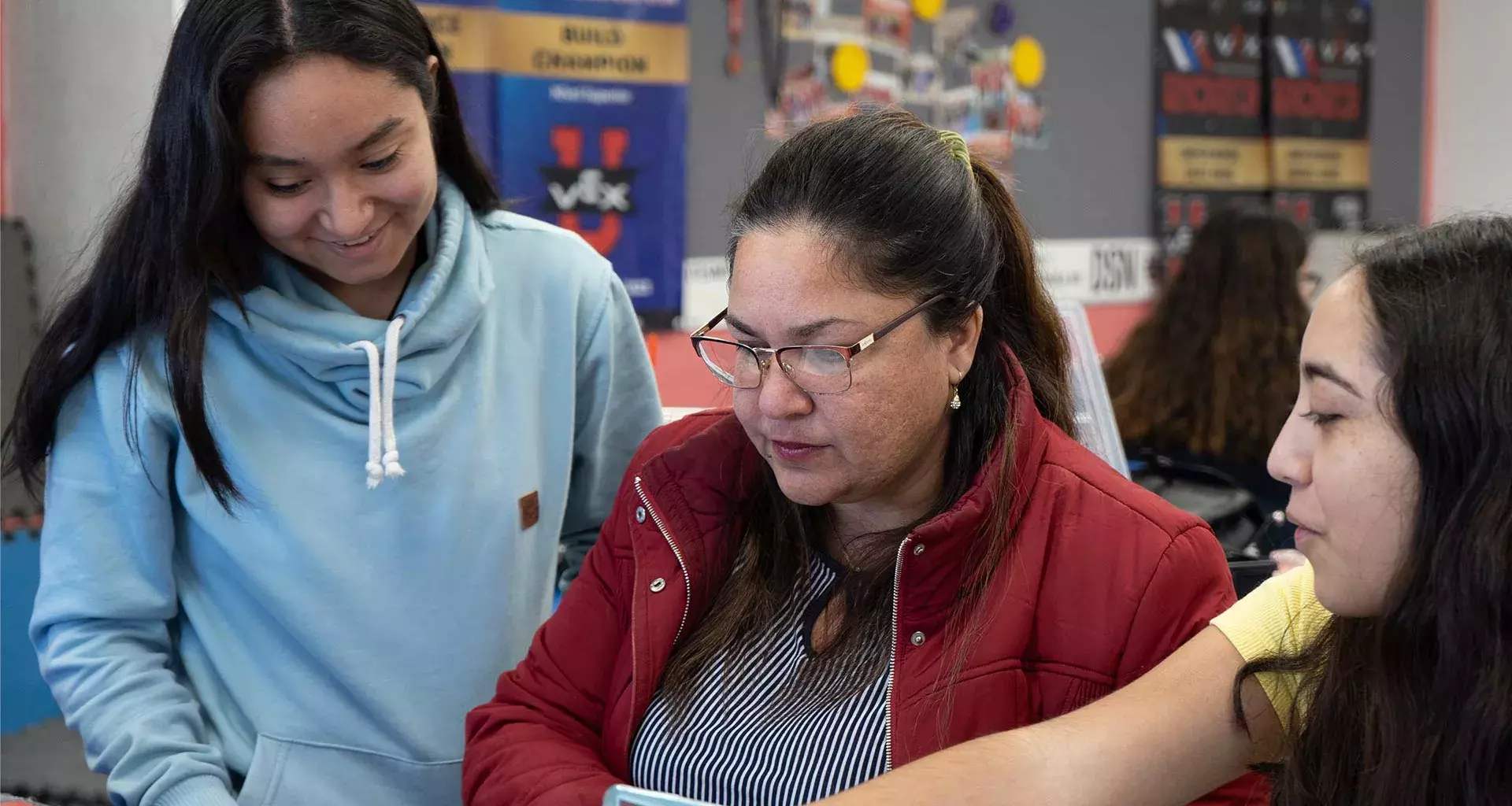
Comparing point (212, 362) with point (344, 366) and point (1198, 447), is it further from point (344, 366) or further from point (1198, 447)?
point (1198, 447)

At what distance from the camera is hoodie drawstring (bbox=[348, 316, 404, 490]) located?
1549 mm

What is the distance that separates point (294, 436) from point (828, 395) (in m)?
0.66

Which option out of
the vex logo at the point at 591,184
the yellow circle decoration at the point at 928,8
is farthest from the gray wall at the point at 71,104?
the yellow circle decoration at the point at 928,8

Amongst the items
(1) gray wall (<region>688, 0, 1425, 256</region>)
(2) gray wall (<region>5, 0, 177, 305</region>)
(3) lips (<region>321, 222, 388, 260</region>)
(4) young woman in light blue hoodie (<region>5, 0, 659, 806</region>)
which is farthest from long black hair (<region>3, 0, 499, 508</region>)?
(1) gray wall (<region>688, 0, 1425, 256</region>)

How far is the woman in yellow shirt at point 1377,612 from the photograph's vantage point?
1017mm

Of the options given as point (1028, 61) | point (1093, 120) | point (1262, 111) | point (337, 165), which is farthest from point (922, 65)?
point (337, 165)

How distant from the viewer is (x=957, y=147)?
1.42m

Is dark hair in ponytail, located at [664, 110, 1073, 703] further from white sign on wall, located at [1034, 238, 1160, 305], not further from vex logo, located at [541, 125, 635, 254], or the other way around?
white sign on wall, located at [1034, 238, 1160, 305]

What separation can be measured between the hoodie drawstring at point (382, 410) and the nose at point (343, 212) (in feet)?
0.46

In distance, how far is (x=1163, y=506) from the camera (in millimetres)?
1352

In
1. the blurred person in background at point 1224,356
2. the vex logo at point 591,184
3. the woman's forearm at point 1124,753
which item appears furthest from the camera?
the vex logo at point 591,184

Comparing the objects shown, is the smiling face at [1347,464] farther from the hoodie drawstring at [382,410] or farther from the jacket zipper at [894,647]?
the hoodie drawstring at [382,410]

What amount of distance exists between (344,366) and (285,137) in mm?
272

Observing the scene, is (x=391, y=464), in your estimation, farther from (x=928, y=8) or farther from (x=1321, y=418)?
(x=928, y=8)
